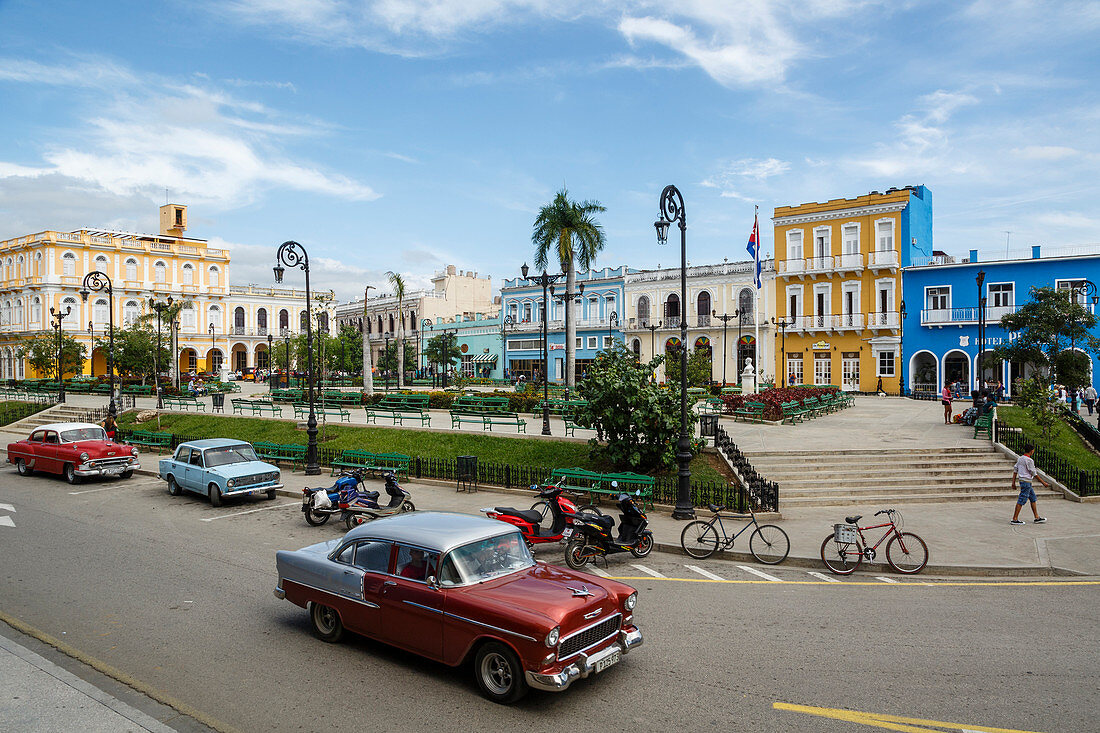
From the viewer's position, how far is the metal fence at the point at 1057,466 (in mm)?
15945

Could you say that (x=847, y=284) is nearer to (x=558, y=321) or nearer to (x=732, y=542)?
(x=558, y=321)

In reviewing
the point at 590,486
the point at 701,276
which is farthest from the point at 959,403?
the point at 590,486

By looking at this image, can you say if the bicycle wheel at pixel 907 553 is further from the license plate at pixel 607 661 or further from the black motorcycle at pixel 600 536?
the license plate at pixel 607 661

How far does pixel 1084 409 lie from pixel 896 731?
41113 millimetres

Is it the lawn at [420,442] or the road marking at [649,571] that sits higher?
the lawn at [420,442]

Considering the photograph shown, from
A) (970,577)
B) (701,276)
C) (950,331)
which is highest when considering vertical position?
(701,276)

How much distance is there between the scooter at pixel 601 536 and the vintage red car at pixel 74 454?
1536 centimetres

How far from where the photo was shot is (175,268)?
74.6 metres

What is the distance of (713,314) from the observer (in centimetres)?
5344

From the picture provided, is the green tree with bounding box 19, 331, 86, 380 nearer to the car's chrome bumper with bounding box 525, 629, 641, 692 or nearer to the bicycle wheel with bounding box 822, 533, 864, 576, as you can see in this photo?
the bicycle wheel with bounding box 822, 533, 864, 576

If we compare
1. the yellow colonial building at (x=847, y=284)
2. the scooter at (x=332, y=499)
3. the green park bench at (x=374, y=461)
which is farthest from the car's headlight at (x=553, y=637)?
the yellow colonial building at (x=847, y=284)

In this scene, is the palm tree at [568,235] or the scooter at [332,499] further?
the palm tree at [568,235]

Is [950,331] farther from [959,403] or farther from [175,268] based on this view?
[175,268]

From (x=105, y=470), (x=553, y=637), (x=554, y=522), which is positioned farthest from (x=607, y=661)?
(x=105, y=470)
